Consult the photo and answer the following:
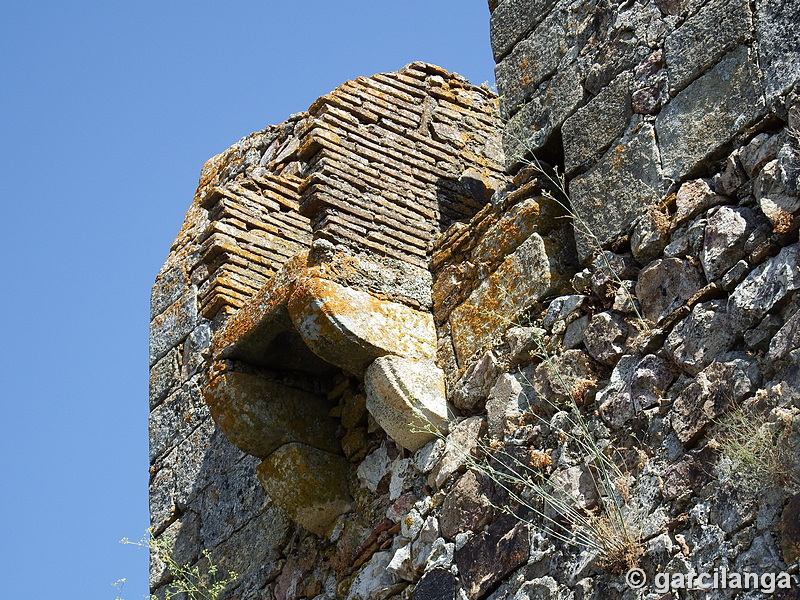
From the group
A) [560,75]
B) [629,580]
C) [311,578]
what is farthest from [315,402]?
[629,580]

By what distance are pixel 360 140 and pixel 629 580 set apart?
112 inches

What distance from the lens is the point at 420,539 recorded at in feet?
15.4

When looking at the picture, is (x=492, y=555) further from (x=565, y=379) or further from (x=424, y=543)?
(x=565, y=379)

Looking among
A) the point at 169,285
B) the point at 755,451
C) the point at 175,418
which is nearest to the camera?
the point at 755,451

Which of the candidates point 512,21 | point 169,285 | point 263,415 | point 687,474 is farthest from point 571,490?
point 169,285

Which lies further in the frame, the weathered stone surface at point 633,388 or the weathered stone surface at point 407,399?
the weathered stone surface at point 407,399

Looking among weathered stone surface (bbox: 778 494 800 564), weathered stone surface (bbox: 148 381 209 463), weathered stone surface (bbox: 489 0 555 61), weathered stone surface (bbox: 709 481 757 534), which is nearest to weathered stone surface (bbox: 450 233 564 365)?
weathered stone surface (bbox: 489 0 555 61)

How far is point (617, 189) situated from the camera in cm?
438

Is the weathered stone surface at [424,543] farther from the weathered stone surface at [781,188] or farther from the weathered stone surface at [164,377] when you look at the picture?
the weathered stone surface at [164,377]

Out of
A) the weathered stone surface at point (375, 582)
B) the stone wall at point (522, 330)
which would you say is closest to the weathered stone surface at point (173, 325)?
the stone wall at point (522, 330)

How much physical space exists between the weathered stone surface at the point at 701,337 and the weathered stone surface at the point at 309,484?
1.92 meters

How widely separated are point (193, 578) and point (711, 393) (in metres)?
3.27

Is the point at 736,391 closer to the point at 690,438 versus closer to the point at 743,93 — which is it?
the point at 690,438

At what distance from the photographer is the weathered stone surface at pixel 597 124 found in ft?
14.7
